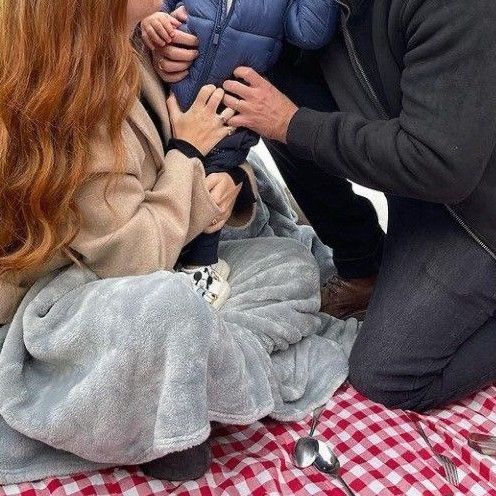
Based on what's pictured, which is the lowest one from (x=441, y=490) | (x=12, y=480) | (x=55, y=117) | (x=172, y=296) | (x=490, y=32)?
(x=12, y=480)

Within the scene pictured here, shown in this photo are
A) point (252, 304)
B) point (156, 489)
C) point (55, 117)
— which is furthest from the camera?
point (252, 304)

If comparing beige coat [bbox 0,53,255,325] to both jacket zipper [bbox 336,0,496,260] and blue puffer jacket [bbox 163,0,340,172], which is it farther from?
jacket zipper [bbox 336,0,496,260]

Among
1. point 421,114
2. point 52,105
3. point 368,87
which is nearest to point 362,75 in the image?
point 368,87

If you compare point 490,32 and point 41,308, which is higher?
point 490,32

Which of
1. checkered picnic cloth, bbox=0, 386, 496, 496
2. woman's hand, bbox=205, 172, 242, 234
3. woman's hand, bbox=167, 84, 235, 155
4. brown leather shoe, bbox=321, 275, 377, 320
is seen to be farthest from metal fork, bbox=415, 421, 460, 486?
woman's hand, bbox=167, 84, 235, 155

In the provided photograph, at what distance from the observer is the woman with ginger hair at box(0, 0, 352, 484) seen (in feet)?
2.94

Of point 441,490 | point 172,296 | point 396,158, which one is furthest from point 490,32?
point 441,490

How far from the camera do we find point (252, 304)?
1.19 m

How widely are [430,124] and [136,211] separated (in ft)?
1.33

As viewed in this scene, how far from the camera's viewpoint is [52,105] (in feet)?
2.92

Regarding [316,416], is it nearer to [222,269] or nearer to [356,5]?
[222,269]

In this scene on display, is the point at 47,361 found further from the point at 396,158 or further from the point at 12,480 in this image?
the point at 396,158

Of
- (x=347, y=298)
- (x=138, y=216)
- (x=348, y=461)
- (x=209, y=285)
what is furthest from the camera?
(x=347, y=298)

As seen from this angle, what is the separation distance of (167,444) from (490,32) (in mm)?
641
